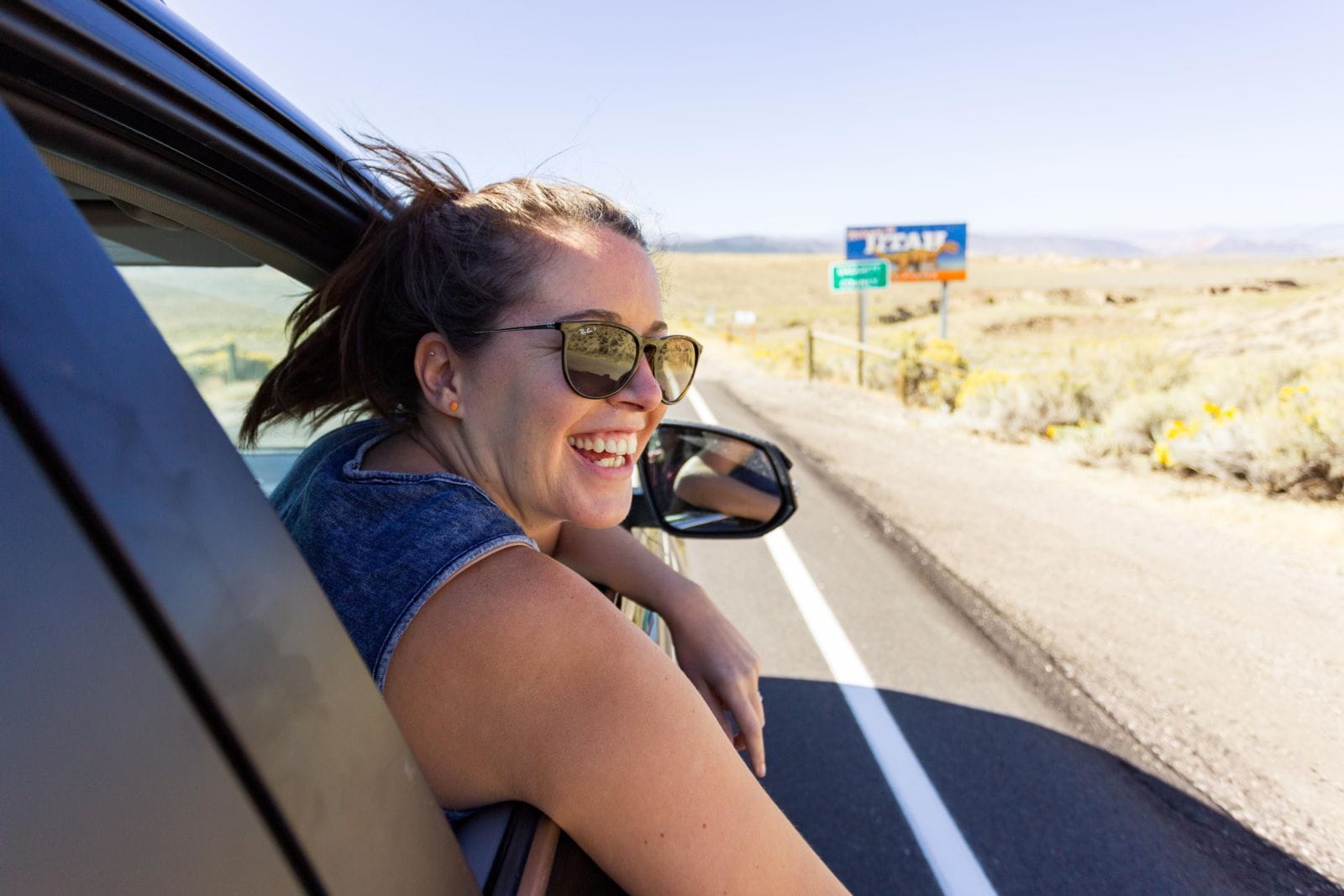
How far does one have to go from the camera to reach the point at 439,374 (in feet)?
5.15

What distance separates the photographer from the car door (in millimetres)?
551

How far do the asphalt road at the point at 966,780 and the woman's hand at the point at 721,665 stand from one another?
40.9 inches

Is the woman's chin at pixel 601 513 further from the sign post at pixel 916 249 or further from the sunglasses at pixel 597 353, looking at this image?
the sign post at pixel 916 249

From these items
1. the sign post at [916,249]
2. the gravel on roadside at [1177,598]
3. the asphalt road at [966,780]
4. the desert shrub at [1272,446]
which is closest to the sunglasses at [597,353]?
the asphalt road at [966,780]

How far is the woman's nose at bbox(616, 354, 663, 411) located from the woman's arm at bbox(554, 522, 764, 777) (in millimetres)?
567

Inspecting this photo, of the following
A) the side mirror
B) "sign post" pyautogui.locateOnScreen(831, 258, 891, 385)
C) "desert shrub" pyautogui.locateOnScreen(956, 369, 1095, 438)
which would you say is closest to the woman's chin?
the side mirror

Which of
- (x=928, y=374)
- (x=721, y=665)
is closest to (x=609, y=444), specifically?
(x=721, y=665)

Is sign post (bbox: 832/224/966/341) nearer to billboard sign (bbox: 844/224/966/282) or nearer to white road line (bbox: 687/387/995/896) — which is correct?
billboard sign (bbox: 844/224/966/282)

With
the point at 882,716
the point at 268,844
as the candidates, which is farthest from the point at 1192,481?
the point at 268,844

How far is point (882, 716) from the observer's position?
3.50 m

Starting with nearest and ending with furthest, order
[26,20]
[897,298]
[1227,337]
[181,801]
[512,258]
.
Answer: [181,801] < [26,20] < [512,258] < [1227,337] < [897,298]

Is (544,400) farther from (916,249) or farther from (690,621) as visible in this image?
(916,249)

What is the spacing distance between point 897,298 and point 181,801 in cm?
7820

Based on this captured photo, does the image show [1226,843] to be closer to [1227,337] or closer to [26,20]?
[26,20]
